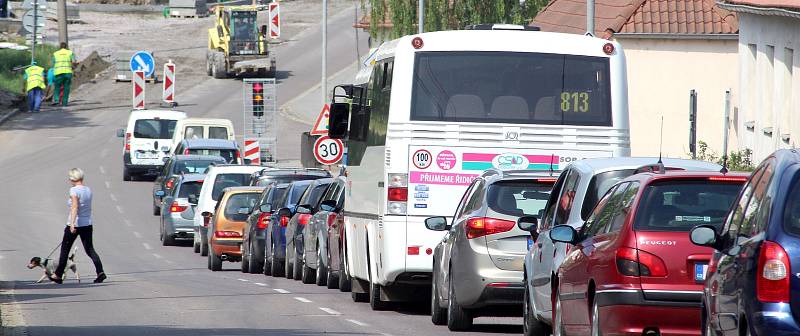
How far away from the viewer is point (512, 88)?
56.0 ft

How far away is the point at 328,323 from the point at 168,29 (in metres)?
74.7

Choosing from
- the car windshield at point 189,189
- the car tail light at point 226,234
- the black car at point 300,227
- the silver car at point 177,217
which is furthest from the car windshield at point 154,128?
the black car at point 300,227

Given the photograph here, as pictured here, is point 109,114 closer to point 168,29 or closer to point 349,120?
point 168,29

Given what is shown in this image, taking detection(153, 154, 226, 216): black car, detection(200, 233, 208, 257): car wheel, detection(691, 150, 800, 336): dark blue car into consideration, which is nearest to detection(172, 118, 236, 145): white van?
detection(153, 154, 226, 216): black car

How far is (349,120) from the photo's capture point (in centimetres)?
2008

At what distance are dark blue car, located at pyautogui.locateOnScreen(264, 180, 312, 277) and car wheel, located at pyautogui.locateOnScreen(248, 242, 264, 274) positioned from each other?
12.2 inches

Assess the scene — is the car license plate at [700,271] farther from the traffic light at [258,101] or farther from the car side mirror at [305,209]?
the traffic light at [258,101]

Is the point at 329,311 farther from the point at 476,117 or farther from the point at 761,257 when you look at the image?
the point at 761,257

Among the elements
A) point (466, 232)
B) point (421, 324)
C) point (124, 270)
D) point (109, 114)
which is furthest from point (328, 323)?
point (109, 114)

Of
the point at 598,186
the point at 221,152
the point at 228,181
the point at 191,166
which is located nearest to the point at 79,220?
the point at 228,181

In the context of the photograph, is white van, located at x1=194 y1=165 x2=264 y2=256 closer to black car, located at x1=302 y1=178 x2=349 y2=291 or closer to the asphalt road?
the asphalt road

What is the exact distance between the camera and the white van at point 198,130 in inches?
1825

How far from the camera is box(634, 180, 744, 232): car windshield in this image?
1035cm

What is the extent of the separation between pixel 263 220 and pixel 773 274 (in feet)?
60.5
